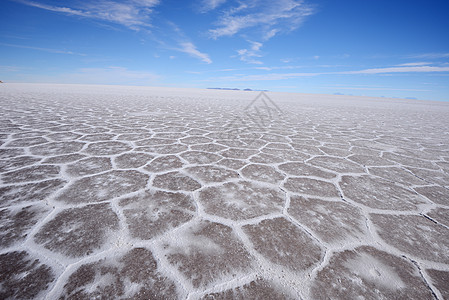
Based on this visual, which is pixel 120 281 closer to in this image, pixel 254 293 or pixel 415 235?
pixel 254 293

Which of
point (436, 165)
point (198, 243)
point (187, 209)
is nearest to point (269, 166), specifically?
point (187, 209)

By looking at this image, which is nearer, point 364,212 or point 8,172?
point 364,212

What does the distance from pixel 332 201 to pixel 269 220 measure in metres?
0.72

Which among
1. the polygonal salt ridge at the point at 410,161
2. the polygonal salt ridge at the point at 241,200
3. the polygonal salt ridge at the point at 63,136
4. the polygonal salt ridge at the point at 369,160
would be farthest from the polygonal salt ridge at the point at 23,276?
the polygonal salt ridge at the point at 410,161

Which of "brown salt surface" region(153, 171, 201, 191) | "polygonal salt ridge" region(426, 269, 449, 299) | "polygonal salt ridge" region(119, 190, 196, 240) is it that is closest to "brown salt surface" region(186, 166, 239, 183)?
"brown salt surface" region(153, 171, 201, 191)

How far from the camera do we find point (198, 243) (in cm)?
135

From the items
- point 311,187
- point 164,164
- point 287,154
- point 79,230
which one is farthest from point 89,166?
point 287,154

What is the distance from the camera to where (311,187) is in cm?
216

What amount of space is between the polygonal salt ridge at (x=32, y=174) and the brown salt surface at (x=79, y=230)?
0.83 meters

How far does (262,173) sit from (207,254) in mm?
1357

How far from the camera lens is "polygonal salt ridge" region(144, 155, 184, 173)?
8.03 ft

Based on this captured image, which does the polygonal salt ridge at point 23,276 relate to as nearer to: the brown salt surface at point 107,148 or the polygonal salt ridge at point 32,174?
the polygonal salt ridge at point 32,174

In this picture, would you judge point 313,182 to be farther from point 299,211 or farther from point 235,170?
Result: point 235,170

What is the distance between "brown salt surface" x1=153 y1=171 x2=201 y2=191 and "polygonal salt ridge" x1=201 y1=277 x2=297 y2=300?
1075 mm
